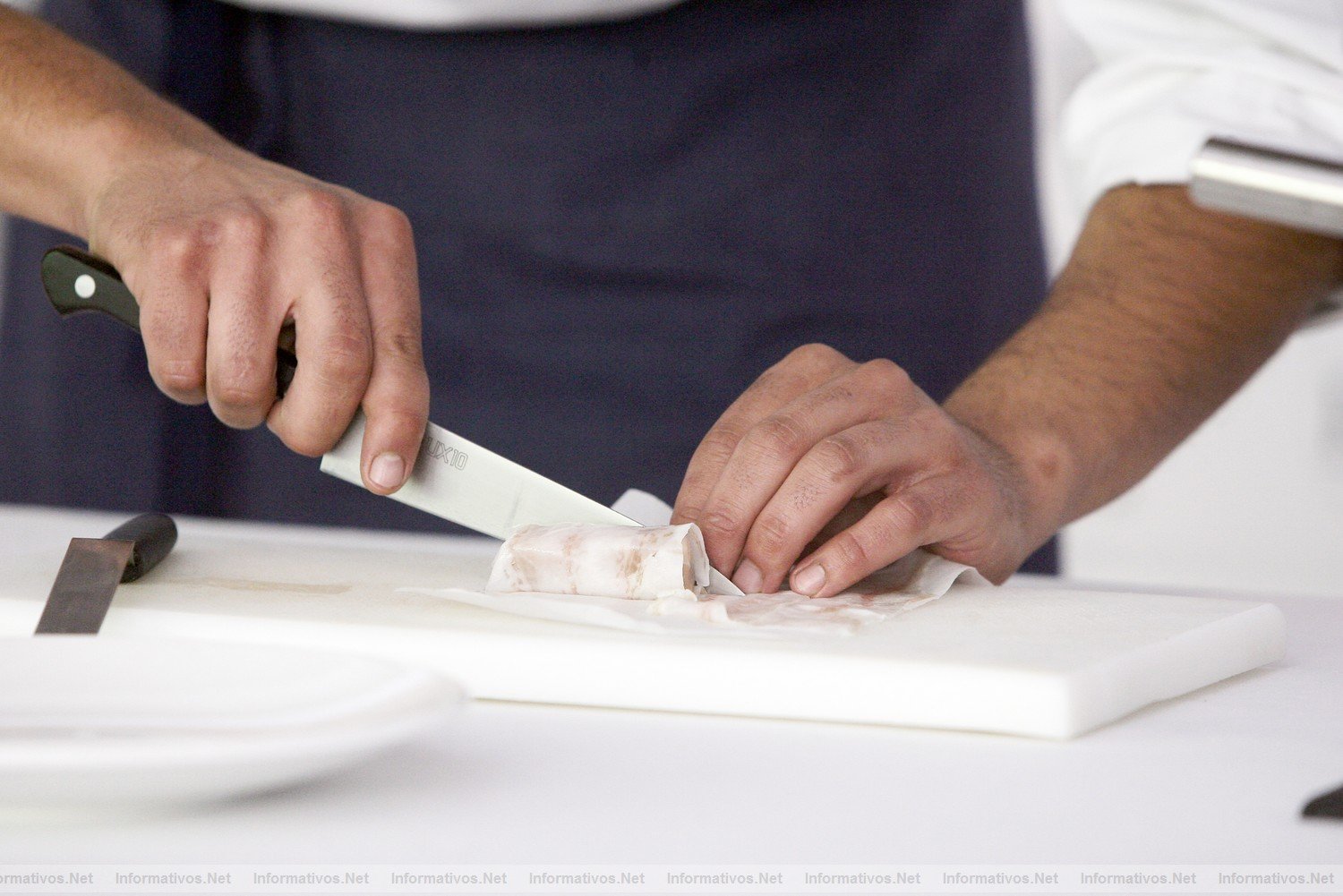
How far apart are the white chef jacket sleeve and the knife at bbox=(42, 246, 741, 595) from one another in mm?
803

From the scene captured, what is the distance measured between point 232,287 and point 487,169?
68cm

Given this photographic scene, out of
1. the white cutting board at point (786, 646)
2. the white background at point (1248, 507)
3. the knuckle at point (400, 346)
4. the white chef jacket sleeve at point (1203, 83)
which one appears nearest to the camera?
the white cutting board at point (786, 646)

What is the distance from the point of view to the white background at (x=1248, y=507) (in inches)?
169

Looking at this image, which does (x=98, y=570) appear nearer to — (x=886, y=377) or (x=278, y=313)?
(x=278, y=313)

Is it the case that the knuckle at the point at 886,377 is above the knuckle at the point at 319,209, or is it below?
below

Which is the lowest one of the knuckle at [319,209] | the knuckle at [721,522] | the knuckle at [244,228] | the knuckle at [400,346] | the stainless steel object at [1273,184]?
the knuckle at [721,522]

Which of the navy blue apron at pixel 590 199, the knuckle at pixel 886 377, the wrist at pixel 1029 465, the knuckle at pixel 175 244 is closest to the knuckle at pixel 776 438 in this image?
the knuckle at pixel 886 377

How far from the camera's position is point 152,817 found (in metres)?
0.67

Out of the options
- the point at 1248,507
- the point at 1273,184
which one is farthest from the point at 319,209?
the point at 1248,507

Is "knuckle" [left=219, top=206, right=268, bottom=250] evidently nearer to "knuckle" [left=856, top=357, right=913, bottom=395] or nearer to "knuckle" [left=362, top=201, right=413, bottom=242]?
"knuckle" [left=362, top=201, right=413, bottom=242]

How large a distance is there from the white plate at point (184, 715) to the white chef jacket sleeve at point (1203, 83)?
120 cm

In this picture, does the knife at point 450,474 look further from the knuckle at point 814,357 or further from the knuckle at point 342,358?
the knuckle at point 814,357

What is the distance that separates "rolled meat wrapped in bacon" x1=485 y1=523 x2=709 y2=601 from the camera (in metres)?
1.09

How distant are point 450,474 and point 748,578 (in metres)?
0.29
